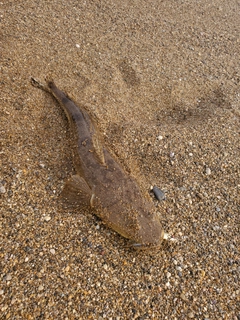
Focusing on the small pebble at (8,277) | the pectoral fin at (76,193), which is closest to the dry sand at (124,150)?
the small pebble at (8,277)

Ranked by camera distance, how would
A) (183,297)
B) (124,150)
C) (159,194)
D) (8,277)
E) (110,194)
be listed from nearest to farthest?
(8,277) < (183,297) < (110,194) < (159,194) < (124,150)

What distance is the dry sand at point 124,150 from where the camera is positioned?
2.79 m

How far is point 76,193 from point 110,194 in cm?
41

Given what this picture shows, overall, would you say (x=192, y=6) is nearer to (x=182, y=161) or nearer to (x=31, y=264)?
(x=182, y=161)

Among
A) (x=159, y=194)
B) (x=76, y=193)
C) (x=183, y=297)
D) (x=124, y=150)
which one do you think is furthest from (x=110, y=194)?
(x=183, y=297)

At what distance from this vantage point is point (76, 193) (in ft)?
10.9

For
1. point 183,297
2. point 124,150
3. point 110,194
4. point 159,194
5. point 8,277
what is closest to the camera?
point 8,277

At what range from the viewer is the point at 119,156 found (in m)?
3.89

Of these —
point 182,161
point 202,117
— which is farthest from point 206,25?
point 182,161

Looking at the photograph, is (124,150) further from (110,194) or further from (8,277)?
(8,277)

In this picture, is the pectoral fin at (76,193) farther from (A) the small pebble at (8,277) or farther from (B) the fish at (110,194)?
(A) the small pebble at (8,277)

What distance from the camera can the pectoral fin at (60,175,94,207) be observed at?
10.9 feet

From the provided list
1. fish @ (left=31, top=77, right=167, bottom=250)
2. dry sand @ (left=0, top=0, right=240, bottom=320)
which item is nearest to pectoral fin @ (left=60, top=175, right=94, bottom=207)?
fish @ (left=31, top=77, right=167, bottom=250)

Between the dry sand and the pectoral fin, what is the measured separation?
13 cm
